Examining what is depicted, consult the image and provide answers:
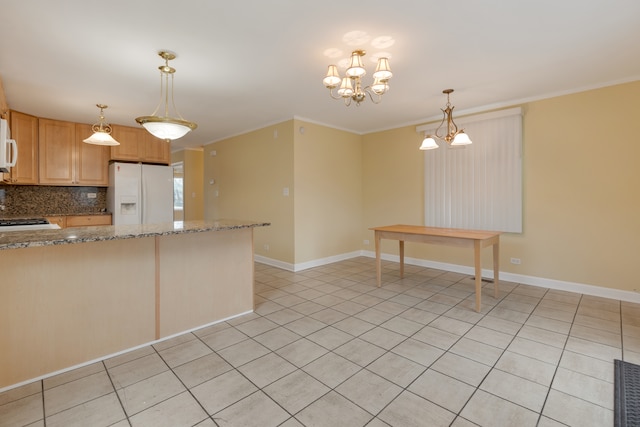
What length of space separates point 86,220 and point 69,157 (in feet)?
3.30

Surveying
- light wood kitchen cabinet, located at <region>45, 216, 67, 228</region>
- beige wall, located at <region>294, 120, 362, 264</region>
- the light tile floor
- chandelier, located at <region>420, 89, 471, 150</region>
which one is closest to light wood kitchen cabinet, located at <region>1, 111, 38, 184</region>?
light wood kitchen cabinet, located at <region>45, 216, 67, 228</region>

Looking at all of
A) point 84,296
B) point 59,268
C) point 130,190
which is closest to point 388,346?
point 84,296

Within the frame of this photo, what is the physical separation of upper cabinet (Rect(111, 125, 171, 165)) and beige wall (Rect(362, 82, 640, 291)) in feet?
18.3

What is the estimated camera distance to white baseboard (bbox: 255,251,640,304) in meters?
3.38

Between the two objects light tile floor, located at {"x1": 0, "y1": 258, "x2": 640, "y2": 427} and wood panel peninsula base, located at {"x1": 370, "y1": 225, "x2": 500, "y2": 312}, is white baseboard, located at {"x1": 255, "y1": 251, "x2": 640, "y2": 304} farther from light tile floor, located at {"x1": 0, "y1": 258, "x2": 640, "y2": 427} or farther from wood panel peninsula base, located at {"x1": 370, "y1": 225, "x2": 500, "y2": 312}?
wood panel peninsula base, located at {"x1": 370, "y1": 225, "x2": 500, "y2": 312}

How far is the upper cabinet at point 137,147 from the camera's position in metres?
4.87

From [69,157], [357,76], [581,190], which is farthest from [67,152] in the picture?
[581,190]

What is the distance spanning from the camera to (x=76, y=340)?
208cm

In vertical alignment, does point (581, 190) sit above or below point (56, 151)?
below

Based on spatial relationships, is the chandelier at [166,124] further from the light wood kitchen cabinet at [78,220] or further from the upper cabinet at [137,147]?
the light wood kitchen cabinet at [78,220]

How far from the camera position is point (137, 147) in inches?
198

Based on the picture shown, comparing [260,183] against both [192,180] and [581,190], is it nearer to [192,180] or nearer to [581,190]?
[192,180]

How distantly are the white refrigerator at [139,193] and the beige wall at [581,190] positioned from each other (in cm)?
527

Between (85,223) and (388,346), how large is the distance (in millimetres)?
4826
